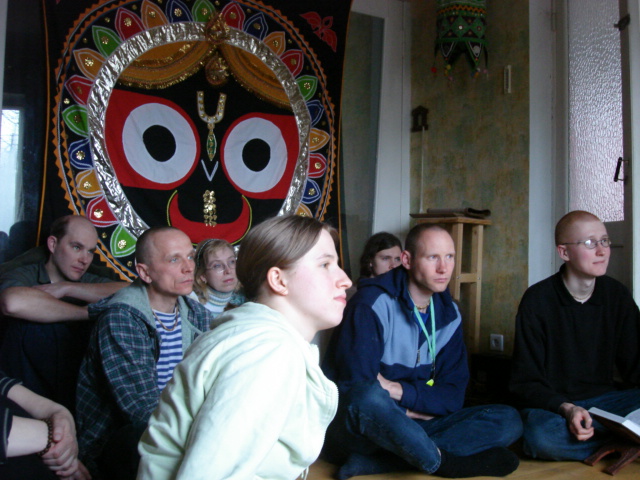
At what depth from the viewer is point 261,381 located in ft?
2.99

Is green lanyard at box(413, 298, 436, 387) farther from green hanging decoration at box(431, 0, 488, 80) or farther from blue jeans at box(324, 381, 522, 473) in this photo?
green hanging decoration at box(431, 0, 488, 80)

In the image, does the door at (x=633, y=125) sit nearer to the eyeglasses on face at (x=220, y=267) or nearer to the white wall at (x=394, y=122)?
the white wall at (x=394, y=122)

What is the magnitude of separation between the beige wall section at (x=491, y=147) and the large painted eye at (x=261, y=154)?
1022 mm

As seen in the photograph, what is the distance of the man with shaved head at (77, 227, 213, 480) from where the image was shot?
1.67 meters

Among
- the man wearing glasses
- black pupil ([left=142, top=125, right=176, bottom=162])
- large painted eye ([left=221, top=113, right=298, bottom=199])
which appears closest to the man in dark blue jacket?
the man wearing glasses

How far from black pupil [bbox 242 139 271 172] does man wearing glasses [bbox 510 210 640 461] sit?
1726 millimetres

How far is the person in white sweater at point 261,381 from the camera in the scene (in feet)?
2.91

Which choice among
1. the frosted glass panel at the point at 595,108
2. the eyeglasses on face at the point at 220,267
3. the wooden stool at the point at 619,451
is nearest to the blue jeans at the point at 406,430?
the wooden stool at the point at 619,451

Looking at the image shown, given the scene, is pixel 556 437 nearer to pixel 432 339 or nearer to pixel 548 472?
pixel 548 472

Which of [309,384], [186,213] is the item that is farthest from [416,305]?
[186,213]

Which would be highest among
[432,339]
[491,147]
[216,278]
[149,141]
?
[491,147]

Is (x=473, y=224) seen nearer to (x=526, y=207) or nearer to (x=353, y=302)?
(x=526, y=207)

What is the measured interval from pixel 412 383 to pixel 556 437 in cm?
57

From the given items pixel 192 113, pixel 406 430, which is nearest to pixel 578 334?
pixel 406 430
